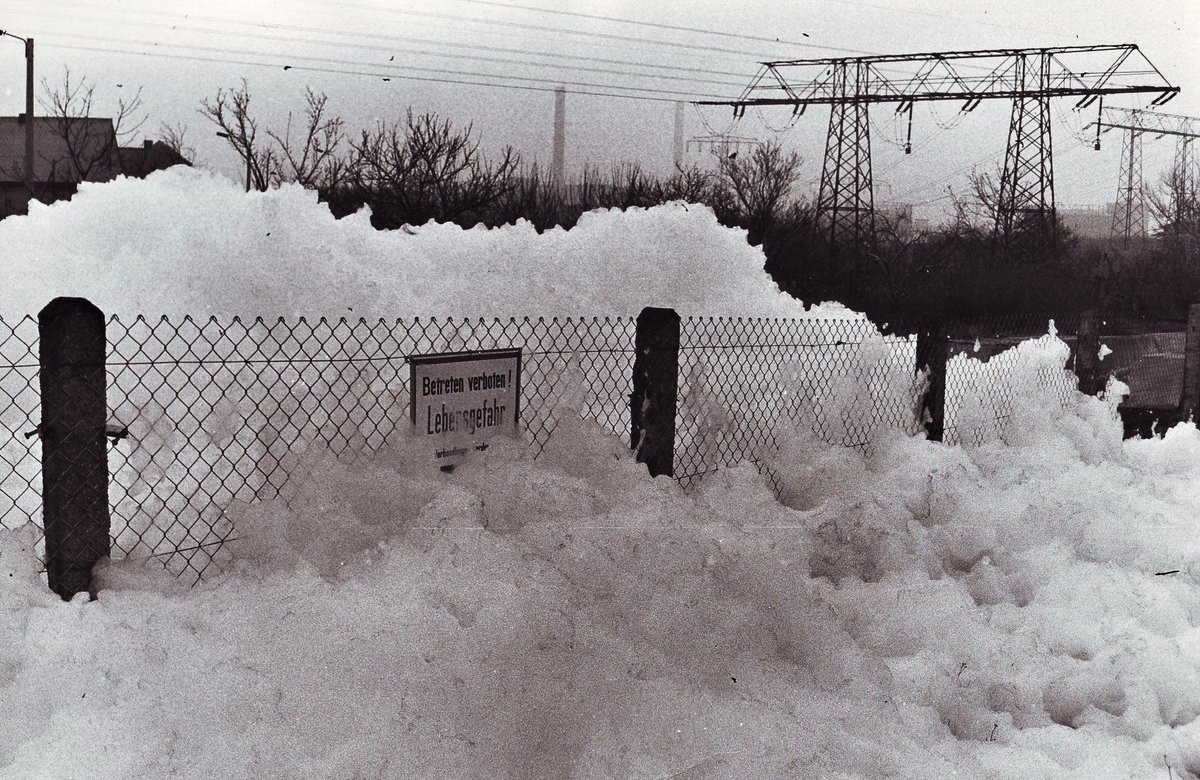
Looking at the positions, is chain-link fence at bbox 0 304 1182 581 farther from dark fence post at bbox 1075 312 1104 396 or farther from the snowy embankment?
the snowy embankment

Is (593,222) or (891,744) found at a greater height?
(593,222)

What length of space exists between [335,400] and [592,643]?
2599 mm

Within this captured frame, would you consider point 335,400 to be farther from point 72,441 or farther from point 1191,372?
point 1191,372

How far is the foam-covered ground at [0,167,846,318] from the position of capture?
6.36m

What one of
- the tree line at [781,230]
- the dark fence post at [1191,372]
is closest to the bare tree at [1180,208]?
the tree line at [781,230]

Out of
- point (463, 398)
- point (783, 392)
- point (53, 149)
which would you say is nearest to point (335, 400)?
point (463, 398)

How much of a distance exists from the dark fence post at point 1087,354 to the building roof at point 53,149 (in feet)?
109

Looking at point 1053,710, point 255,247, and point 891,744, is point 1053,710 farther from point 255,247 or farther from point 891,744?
point 255,247

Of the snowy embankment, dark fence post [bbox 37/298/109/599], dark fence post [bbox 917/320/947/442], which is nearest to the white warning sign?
the snowy embankment

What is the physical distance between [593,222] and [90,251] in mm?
3731

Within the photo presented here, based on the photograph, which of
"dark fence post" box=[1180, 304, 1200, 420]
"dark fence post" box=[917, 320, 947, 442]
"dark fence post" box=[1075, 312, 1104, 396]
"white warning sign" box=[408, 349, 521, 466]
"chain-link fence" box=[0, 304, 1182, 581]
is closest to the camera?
"white warning sign" box=[408, 349, 521, 466]

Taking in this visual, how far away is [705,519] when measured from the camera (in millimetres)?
4656

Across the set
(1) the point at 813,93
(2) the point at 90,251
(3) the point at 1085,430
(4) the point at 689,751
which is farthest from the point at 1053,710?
(1) the point at 813,93

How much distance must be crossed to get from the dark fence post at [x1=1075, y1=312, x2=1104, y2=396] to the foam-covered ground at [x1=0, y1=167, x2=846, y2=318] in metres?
2.61
